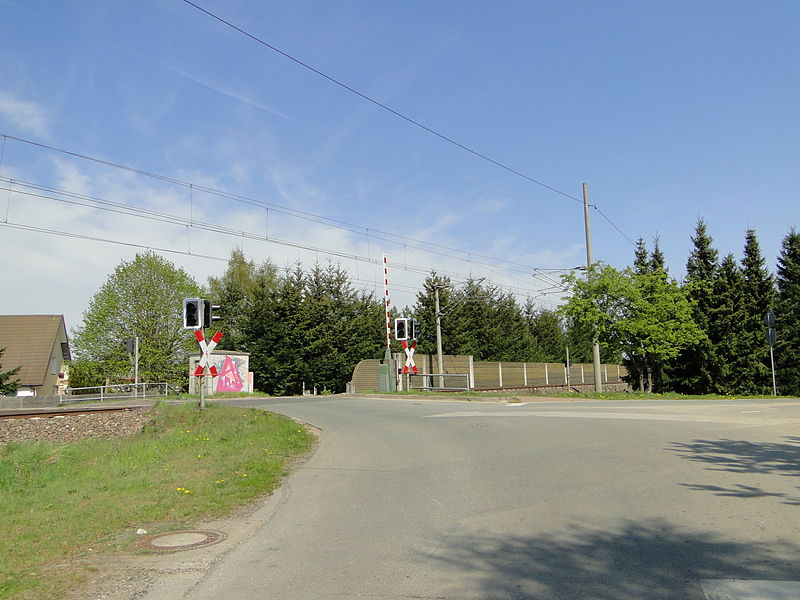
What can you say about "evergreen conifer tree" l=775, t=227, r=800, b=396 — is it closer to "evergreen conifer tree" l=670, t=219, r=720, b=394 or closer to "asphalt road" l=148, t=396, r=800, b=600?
"evergreen conifer tree" l=670, t=219, r=720, b=394

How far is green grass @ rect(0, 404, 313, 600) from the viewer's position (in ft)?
19.3

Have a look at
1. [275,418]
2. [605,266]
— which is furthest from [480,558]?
[605,266]

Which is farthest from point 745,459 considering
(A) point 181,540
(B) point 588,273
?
(B) point 588,273

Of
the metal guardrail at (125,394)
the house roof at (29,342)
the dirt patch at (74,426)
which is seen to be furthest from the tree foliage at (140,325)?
the dirt patch at (74,426)

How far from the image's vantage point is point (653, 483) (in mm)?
8203

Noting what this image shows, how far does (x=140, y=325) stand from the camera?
59.8 metres

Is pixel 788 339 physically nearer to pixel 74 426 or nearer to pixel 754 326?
pixel 754 326

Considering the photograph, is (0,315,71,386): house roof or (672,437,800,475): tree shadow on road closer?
(672,437,800,475): tree shadow on road

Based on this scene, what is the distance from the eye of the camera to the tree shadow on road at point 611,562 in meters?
4.60

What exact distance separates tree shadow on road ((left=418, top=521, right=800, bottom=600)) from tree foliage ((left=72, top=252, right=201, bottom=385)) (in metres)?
57.9

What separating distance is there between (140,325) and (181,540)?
189 feet

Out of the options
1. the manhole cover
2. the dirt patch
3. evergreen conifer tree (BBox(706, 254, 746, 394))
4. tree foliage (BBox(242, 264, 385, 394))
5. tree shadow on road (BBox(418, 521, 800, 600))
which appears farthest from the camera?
tree foliage (BBox(242, 264, 385, 394))

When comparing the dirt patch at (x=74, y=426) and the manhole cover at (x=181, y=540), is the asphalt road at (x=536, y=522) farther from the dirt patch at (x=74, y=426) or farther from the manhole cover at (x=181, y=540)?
the dirt patch at (x=74, y=426)

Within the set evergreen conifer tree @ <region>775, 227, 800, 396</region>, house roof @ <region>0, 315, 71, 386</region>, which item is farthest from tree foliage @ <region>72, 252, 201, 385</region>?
evergreen conifer tree @ <region>775, 227, 800, 396</region>
